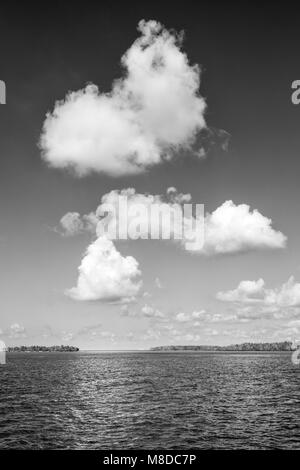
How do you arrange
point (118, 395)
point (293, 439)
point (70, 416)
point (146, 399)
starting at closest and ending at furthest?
point (293, 439), point (70, 416), point (146, 399), point (118, 395)

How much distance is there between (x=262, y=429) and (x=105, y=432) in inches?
629

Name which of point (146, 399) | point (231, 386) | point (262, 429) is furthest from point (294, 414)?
point (231, 386)

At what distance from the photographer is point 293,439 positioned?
125ft

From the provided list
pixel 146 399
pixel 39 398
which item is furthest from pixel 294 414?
pixel 39 398

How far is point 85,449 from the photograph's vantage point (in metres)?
34.2

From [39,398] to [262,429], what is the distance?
36.9 m
